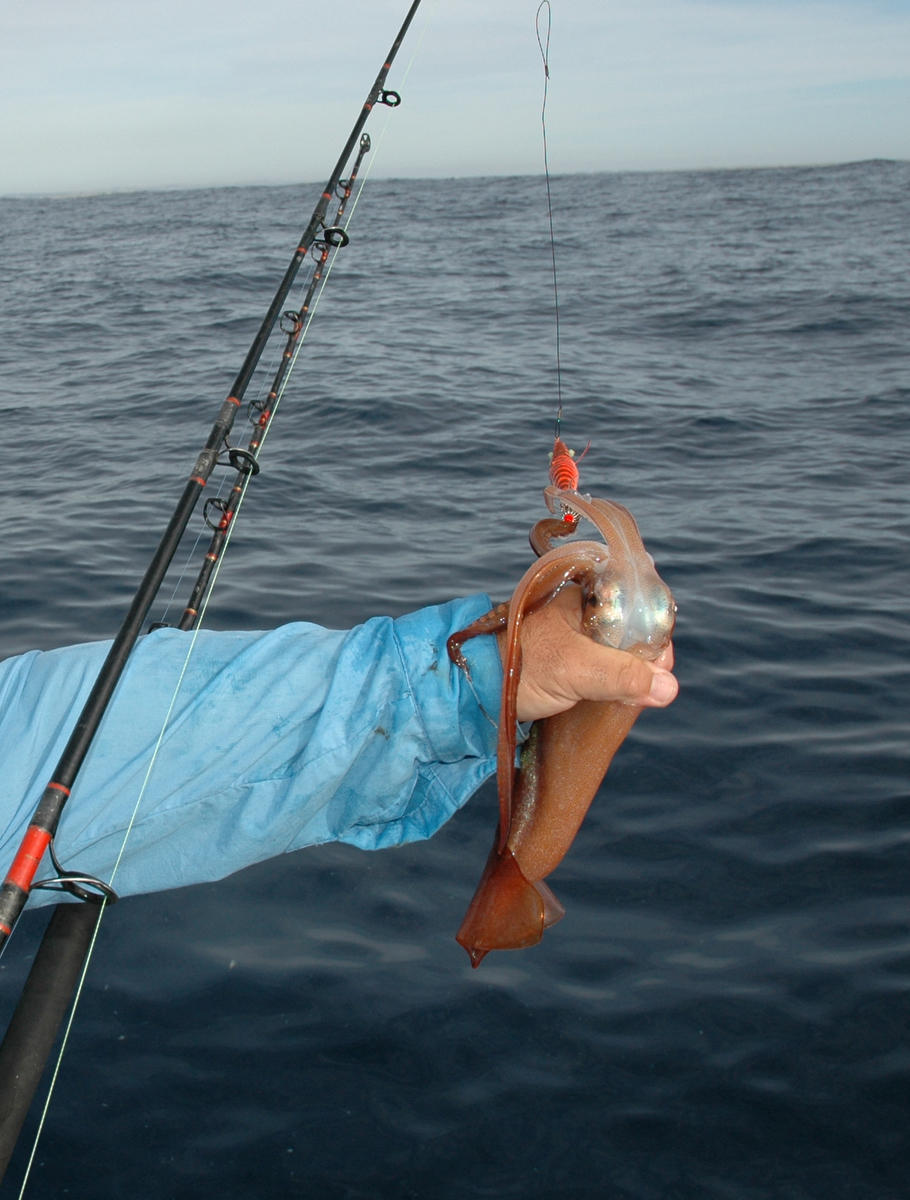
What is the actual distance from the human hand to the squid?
26mm

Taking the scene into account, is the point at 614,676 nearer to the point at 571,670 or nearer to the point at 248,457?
the point at 571,670

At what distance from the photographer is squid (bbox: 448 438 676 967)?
191 centimetres

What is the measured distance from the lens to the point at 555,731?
6.98 ft

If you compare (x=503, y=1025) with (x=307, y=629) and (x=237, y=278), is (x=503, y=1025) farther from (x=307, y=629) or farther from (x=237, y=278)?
(x=237, y=278)

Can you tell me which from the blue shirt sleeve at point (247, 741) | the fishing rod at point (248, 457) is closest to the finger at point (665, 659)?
the blue shirt sleeve at point (247, 741)

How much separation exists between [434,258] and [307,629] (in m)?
22.1

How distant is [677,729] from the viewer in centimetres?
483

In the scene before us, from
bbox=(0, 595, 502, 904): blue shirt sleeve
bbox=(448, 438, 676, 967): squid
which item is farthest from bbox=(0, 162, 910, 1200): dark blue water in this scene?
bbox=(0, 595, 502, 904): blue shirt sleeve

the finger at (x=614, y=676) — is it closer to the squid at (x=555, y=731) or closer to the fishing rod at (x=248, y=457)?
the squid at (x=555, y=731)

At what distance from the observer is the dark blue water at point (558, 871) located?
2.89m

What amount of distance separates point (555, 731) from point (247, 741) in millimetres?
638

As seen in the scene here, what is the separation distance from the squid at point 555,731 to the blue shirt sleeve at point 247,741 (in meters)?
0.10

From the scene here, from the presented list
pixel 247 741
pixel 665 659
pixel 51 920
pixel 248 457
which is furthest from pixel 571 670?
pixel 248 457

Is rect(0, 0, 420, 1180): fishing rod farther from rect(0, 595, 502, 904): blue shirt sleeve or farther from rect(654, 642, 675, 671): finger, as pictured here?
rect(654, 642, 675, 671): finger
